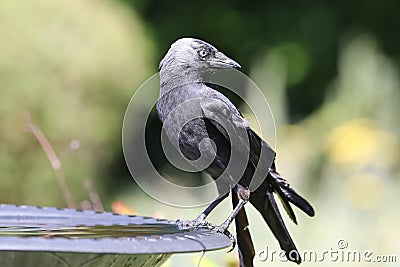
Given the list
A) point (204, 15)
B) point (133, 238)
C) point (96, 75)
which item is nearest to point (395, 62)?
point (204, 15)

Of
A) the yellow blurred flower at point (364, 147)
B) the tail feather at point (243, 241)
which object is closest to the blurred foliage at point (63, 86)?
the yellow blurred flower at point (364, 147)

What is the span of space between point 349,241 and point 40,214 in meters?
2.32

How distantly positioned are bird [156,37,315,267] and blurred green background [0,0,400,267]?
1.63 m

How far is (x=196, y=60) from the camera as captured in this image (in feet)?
8.97

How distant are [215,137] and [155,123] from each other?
5749 mm

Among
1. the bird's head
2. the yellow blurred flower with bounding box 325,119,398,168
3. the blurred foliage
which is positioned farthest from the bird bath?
the blurred foliage

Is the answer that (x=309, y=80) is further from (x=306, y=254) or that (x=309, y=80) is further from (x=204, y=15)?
(x=306, y=254)

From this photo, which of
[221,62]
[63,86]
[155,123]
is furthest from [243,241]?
[155,123]

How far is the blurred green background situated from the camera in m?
5.21

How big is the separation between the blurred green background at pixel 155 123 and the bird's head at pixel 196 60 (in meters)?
1.79

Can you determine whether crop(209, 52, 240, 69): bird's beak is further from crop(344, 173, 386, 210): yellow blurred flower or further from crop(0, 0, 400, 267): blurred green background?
crop(344, 173, 386, 210): yellow blurred flower

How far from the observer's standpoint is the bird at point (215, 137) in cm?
262

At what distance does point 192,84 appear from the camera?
2.70m

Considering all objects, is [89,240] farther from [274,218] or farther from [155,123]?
[155,123]
